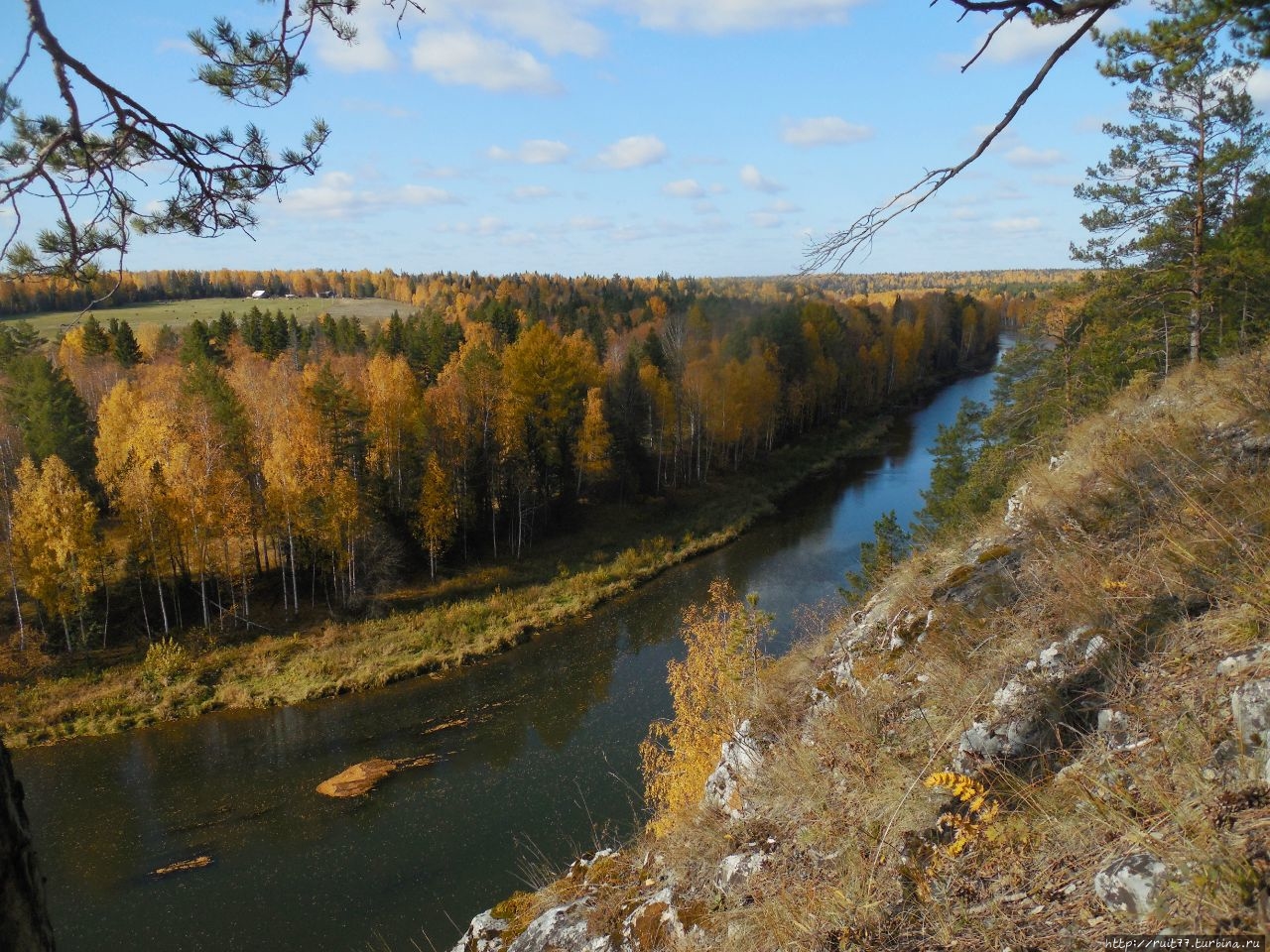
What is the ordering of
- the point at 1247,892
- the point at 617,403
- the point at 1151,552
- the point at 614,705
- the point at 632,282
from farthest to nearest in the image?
the point at 632,282 → the point at 617,403 → the point at 614,705 → the point at 1151,552 → the point at 1247,892

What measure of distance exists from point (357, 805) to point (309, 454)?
11.8 m

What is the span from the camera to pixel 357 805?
48.2ft

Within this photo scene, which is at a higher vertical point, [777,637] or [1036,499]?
[1036,499]

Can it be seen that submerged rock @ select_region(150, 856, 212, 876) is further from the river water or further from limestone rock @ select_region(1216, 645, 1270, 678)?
limestone rock @ select_region(1216, 645, 1270, 678)

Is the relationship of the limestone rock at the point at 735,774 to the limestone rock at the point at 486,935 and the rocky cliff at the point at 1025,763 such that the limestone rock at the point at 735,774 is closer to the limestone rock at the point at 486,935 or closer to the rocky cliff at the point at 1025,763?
the rocky cliff at the point at 1025,763

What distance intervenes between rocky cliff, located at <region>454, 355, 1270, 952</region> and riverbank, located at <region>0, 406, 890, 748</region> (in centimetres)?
1598

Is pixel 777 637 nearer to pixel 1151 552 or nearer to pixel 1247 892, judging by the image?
pixel 1151 552

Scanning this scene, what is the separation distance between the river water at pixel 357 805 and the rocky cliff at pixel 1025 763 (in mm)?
6014

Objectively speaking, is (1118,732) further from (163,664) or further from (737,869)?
(163,664)

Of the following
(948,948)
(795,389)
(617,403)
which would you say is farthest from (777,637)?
(795,389)

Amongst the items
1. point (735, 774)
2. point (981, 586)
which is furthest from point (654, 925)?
point (981, 586)

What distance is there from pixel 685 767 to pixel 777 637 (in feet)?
28.5

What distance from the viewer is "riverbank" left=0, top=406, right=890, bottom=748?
1866 centimetres

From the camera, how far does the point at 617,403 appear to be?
1352 inches
